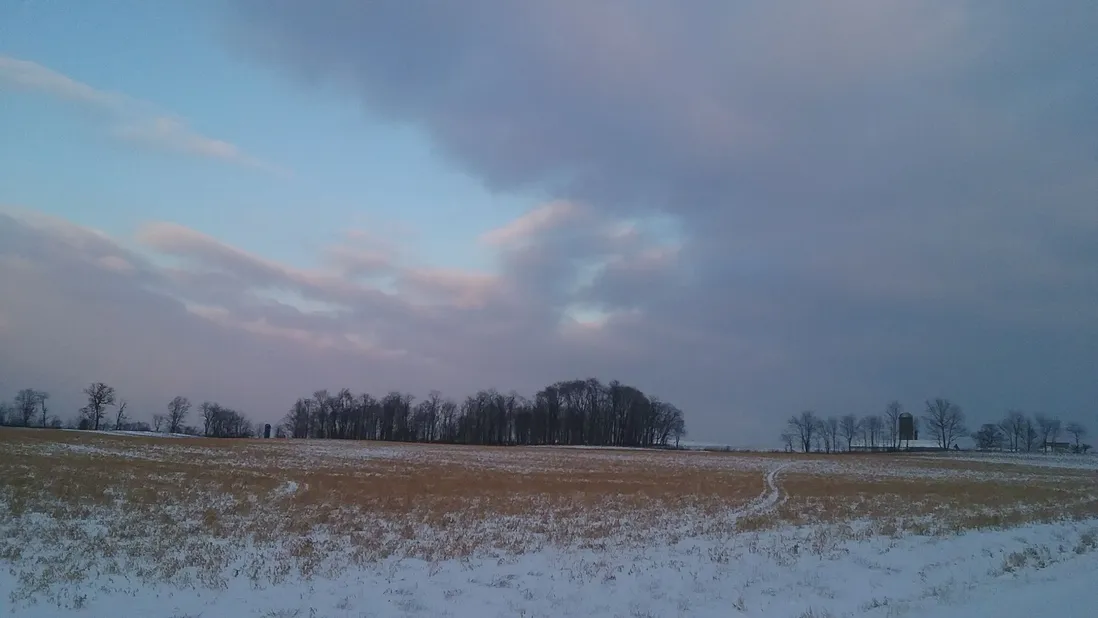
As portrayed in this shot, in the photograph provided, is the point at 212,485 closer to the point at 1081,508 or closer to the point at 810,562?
the point at 810,562

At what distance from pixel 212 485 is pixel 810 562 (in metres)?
23.5

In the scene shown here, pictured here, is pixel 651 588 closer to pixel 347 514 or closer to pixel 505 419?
pixel 347 514

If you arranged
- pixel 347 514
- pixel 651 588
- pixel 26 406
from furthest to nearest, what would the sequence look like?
pixel 26 406
pixel 347 514
pixel 651 588

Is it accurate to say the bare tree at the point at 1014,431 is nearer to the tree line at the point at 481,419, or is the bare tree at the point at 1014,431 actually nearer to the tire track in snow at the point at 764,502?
the tree line at the point at 481,419

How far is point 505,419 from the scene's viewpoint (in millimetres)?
177875

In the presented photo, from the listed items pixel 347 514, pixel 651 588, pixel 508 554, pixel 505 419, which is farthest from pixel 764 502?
pixel 505 419

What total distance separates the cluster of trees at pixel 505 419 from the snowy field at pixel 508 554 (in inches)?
5903

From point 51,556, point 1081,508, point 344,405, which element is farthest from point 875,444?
point 51,556

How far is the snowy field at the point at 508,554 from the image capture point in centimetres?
1002

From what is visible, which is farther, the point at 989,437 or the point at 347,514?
the point at 989,437

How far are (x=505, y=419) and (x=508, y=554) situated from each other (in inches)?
6533

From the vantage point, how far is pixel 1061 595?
9445 mm

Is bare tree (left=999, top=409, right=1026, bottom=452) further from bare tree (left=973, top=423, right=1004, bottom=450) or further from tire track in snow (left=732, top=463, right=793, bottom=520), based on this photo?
tire track in snow (left=732, top=463, right=793, bottom=520)

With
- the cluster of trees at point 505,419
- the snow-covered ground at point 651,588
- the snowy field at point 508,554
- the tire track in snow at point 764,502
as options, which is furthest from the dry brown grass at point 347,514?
the cluster of trees at point 505,419
